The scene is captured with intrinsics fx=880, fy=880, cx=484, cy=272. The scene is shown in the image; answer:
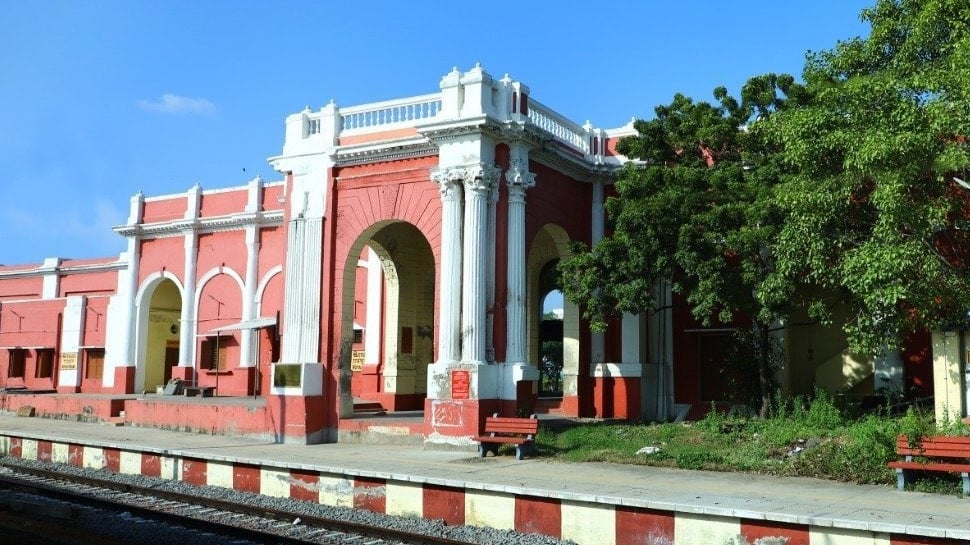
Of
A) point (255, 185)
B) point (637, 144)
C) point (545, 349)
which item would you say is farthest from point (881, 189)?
point (545, 349)

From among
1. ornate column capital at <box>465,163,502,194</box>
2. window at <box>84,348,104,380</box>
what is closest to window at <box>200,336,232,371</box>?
window at <box>84,348,104,380</box>

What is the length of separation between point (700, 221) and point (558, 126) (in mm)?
4957

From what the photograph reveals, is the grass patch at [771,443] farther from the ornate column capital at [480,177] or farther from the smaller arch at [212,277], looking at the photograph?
the smaller arch at [212,277]

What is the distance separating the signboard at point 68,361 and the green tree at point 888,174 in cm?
2742

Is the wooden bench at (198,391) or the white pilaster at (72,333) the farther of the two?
the white pilaster at (72,333)

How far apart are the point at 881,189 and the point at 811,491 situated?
4011mm

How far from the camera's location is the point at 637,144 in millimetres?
17156

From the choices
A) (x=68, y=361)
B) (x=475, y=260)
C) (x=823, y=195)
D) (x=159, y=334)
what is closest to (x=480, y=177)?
(x=475, y=260)

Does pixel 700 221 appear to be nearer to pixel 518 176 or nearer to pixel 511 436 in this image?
pixel 518 176

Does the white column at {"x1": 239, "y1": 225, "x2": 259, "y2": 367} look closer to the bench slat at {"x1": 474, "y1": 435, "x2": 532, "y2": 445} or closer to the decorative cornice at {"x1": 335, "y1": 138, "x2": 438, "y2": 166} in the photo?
the decorative cornice at {"x1": 335, "y1": 138, "x2": 438, "y2": 166}

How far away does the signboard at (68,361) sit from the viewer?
107 feet

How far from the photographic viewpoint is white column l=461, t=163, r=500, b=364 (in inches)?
640

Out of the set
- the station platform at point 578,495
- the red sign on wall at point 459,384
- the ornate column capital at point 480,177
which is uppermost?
the ornate column capital at point 480,177

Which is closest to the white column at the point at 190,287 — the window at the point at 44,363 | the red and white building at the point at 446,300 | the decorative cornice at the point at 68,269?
the red and white building at the point at 446,300
